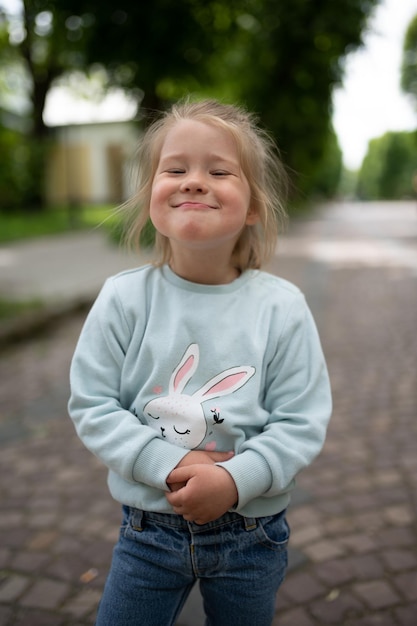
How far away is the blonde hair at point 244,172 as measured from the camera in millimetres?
1369

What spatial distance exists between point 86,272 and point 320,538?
750 centimetres

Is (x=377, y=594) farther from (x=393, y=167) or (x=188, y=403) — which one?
(x=393, y=167)

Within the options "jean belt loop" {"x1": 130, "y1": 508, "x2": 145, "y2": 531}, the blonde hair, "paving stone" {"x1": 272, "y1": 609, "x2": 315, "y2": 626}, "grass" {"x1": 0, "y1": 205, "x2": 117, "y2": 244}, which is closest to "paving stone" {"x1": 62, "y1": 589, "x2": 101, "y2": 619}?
"paving stone" {"x1": 272, "y1": 609, "x2": 315, "y2": 626}

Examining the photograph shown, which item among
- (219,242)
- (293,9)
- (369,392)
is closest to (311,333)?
(219,242)

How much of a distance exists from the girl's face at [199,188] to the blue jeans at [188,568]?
0.64m

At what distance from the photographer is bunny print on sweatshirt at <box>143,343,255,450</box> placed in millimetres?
1295

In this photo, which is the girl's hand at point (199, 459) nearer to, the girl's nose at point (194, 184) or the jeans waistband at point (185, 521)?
the jeans waistband at point (185, 521)

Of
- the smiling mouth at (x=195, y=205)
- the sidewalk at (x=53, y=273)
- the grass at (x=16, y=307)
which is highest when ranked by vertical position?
the smiling mouth at (x=195, y=205)

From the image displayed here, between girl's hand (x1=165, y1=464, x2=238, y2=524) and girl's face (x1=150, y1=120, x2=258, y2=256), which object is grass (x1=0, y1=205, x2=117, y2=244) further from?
Answer: girl's hand (x1=165, y1=464, x2=238, y2=524)

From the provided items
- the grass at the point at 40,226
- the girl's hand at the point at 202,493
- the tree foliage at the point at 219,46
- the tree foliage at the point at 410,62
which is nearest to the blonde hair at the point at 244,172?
the tree foliage at the point at 219,46

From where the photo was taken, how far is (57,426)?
3637mm

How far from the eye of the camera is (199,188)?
1271 millimetres

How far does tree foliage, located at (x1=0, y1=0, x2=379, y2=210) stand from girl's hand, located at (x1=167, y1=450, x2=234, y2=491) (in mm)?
1028

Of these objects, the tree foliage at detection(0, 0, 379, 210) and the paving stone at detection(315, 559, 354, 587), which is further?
the tree foliage at detection(0, 0, 379, 210)
